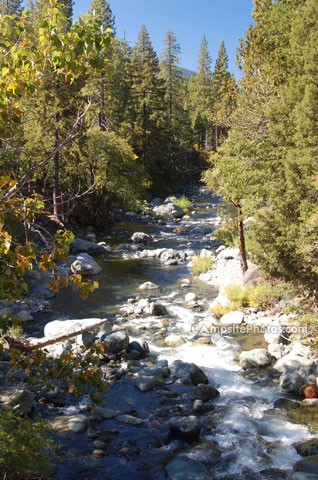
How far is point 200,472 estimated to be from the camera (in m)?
5.32

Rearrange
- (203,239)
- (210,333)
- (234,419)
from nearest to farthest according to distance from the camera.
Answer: (234,419) < (210,333) < (203,239)

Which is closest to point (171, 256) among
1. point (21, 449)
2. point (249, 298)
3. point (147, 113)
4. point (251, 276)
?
point (251, 276)

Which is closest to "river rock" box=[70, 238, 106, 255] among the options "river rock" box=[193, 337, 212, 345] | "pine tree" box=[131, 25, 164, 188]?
"river rock" box=[193, 337, 212, 345]

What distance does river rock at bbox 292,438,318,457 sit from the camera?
5750mm

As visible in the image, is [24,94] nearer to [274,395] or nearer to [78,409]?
[78,409]

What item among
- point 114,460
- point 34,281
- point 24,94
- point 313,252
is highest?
point 24,94

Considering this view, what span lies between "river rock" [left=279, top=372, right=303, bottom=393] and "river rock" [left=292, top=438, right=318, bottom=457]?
1526mm

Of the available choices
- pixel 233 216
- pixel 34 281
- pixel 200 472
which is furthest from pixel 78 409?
pixel 233 216

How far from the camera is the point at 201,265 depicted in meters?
16.6

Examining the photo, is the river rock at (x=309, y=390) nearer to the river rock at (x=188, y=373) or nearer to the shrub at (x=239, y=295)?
the river rock at (x=188, y=373)

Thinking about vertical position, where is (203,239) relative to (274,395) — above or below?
above

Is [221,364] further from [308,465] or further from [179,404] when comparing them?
[308,465]

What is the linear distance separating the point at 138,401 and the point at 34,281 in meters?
8.22

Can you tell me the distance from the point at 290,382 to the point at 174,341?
326 cm
